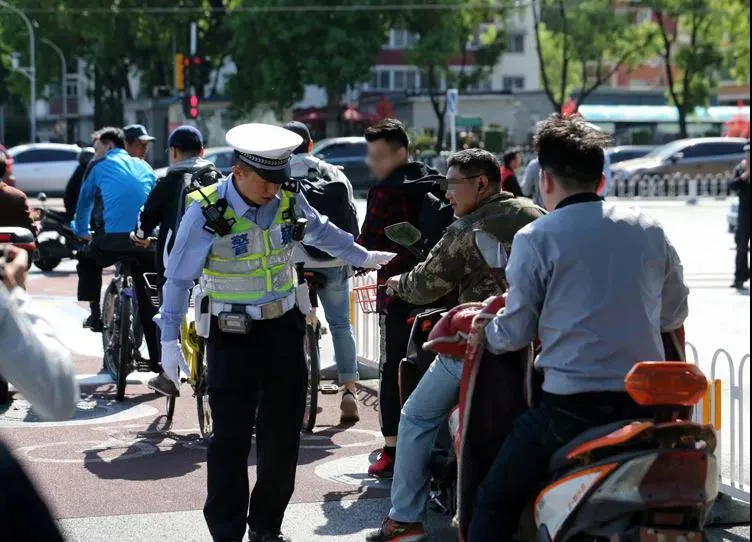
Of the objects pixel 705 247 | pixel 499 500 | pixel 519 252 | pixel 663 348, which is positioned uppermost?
pixel 519 252

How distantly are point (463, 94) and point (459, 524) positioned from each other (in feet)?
199

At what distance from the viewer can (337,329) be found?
8.88m

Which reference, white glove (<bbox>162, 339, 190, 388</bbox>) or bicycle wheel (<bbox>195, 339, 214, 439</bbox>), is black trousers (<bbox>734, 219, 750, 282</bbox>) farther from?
white glove (<bbox>162, 339, 190, 388</bbox>)

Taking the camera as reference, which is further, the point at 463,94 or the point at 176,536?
the point at 463,94

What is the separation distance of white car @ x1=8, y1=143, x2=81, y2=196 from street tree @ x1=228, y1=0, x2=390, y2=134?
12083mm

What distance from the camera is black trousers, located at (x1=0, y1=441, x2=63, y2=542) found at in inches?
111

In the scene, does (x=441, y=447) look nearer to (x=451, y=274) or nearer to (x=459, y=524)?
(x=451, y=274)

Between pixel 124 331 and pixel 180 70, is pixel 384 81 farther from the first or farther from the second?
pixel 124 331

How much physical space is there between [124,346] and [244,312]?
13.2ft

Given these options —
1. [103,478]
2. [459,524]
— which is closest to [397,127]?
[103,478]

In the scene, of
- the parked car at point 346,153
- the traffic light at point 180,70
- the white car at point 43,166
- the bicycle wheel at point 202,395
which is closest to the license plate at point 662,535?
the bicycle wheel at point 202,395

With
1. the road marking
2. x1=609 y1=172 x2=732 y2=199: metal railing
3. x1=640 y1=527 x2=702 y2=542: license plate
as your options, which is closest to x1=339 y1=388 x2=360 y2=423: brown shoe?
the road marking

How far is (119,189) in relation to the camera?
10.1 metres

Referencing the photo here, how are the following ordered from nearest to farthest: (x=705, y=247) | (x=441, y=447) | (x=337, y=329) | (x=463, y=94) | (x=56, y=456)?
(x=441, y=447), (x=56, y=456), (x=337, y=329), (x=705, y=247), (x=463, y=94)
